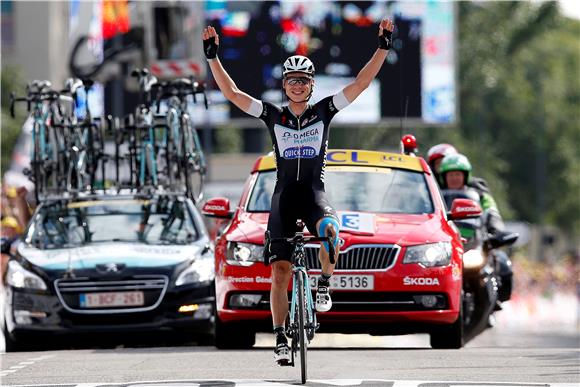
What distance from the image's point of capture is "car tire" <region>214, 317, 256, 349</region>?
15.3m

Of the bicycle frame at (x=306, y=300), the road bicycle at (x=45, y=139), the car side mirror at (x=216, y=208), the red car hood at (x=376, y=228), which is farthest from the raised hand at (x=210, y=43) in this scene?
the road bicycle at (x=45, y=139)

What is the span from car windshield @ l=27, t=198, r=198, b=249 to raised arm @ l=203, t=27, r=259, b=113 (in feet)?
16.7

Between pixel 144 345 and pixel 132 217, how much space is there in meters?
1.37

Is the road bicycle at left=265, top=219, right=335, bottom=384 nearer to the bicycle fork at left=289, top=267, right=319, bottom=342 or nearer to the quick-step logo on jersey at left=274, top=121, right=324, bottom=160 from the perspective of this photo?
the bicycle fork at left=289, top=267, right=319, bottom=342

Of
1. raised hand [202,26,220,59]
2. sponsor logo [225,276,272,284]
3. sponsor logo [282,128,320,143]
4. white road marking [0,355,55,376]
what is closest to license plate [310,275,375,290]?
sponsor logo [225,276,272,284]

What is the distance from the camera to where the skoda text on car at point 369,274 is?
14.8 meters

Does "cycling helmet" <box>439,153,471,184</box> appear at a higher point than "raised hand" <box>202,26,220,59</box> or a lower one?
lower

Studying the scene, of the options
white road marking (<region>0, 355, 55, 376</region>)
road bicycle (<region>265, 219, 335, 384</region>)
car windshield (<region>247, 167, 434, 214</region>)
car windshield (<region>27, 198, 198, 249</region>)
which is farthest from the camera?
car windshield (<region>27, 198, 198, 249</region>)

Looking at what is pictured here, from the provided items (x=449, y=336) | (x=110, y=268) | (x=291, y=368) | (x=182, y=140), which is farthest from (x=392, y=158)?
(x=182, y=140)

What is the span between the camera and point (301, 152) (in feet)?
40.9

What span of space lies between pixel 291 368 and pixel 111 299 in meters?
3.87

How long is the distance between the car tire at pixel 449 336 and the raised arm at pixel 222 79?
344cm

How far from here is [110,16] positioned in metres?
46.1

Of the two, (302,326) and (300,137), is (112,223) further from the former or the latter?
(302,326)
